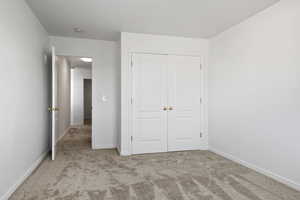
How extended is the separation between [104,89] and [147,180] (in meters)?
2.42

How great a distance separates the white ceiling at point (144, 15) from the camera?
255cm

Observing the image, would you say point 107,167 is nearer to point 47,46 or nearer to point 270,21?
point 47,46

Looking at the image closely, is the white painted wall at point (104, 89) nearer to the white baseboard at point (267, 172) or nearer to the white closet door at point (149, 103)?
the white closet door at point (149, 103)

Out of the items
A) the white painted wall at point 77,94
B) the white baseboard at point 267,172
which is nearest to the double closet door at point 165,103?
the white baseboard at point 267,172

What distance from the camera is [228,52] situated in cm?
349

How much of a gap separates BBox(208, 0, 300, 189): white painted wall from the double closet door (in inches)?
20.6

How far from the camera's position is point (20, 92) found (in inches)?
93.7

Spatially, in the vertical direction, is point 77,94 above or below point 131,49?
below

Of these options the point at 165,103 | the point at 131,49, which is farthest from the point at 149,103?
the point at 131,49

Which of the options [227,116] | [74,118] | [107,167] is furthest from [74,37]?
[74,118]

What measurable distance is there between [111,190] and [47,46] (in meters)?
3.11

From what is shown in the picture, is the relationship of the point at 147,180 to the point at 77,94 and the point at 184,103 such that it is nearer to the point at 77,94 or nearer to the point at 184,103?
the point at 184,103

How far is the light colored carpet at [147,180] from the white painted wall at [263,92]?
31 cm

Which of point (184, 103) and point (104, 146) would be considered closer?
point (184, 103)
